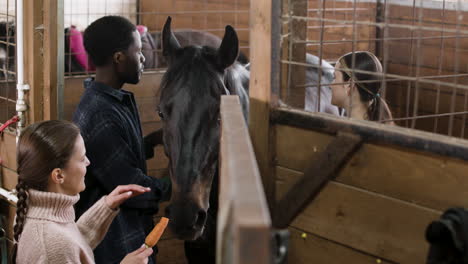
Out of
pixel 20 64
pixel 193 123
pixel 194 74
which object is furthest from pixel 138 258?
pixel 20 64

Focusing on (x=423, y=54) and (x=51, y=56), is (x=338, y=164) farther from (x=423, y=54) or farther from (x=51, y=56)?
(x=423, y=54)

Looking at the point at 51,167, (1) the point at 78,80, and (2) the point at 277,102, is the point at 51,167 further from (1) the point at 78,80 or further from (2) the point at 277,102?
(1) the point at 78,80

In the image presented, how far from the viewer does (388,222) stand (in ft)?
6.36

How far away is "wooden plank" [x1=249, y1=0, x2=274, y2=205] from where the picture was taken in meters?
2.25

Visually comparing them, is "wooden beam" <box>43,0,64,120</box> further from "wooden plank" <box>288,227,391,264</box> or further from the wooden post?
"wooden plank" <box>288,227,391,264</box>

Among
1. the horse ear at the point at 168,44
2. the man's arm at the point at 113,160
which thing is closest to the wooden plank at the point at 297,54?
the man's arm at the point at 113,160

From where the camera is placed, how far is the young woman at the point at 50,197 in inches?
82.2

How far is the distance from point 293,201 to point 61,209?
731 millimetres

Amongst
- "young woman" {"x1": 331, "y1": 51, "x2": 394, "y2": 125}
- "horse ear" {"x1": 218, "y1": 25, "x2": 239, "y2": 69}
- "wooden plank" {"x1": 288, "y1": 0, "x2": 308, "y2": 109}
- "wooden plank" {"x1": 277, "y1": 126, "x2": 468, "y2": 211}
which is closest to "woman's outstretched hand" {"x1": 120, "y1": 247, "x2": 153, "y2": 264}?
"wooden plank" {"x1": 277, "y1": 126, "x2": 468, "y2": 211}

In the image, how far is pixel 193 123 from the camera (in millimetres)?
2836

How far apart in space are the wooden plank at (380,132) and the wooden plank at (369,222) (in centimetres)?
16

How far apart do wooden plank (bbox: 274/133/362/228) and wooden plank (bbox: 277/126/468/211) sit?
0.08 ft

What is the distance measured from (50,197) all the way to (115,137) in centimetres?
68

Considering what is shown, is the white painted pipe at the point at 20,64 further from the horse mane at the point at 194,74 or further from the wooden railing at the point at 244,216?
the wooden railing at the point at 244,216
